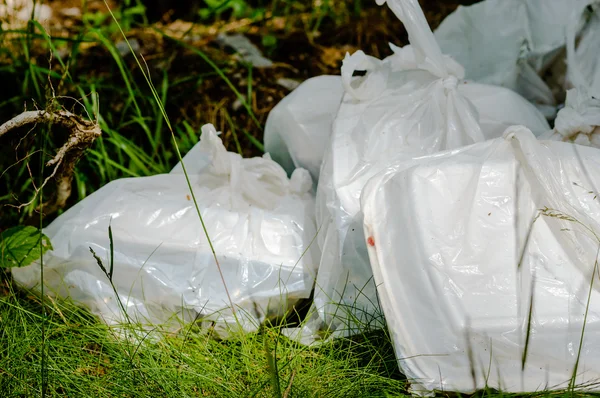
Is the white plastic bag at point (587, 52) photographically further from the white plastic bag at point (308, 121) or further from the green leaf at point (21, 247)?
the green leaf at point (21, 247)

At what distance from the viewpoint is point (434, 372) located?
1.25m

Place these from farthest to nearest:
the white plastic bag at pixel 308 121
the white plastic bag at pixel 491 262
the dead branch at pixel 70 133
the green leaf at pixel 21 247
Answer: the white plastic bag at pixel 308 121
the green leaf at pixel 21 247
the dead branch at pixel 70 133
the white plastic bag at pixel 491 262

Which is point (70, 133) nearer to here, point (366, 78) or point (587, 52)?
point (366, 78)

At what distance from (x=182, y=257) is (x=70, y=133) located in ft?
1.34

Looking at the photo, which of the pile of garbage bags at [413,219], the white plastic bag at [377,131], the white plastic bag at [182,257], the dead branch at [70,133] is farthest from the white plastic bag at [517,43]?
the dead branch at [70,133]

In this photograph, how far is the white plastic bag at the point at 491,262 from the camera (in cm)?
121

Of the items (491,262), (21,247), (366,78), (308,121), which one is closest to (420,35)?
(366,78)

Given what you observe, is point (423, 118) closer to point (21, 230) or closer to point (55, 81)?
point (21, 230)

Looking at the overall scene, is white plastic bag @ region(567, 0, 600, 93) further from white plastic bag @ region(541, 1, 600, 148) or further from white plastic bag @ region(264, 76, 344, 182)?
white plastic bag @ region(264, 76, 344, 182)

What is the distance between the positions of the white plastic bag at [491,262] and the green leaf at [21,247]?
0.82m

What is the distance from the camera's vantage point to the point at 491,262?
1.28 m

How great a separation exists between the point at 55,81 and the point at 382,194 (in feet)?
4.51

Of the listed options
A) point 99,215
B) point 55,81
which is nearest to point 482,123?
point 99,215

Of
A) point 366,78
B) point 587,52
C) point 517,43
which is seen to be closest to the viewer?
point 366,78
